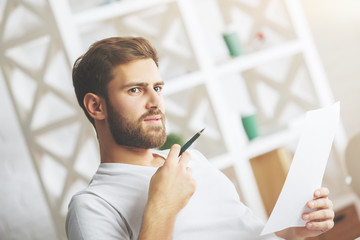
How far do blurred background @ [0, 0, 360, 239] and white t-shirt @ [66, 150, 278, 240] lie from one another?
0.68 meters

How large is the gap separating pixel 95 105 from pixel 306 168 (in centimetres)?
55

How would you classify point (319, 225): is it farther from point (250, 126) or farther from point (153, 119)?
point (250, 126)

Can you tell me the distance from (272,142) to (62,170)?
1.02 metres

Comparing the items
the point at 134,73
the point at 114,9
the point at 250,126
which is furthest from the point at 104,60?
the point at 250,126

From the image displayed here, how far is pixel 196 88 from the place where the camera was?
2070 mm

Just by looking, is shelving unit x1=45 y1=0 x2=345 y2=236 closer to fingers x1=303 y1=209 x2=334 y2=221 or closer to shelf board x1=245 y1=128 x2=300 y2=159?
shelf board x1=245 y1=128 x2=300 y2=159

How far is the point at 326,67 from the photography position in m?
2.61

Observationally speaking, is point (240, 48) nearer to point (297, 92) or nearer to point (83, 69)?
point (297, 92)

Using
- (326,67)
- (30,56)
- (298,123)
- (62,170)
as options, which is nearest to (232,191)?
(62,170)

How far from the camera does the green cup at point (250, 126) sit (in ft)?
6.85

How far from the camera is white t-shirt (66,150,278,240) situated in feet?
3.07

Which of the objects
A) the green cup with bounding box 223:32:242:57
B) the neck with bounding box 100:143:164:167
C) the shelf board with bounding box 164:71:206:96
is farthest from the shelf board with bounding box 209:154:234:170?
the neck with bounding box 100:143:164:167

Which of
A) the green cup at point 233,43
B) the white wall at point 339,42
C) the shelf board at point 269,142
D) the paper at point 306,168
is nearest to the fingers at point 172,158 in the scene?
the paper at point 306,168

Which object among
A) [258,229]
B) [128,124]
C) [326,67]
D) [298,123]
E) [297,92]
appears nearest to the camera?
[128,124]
